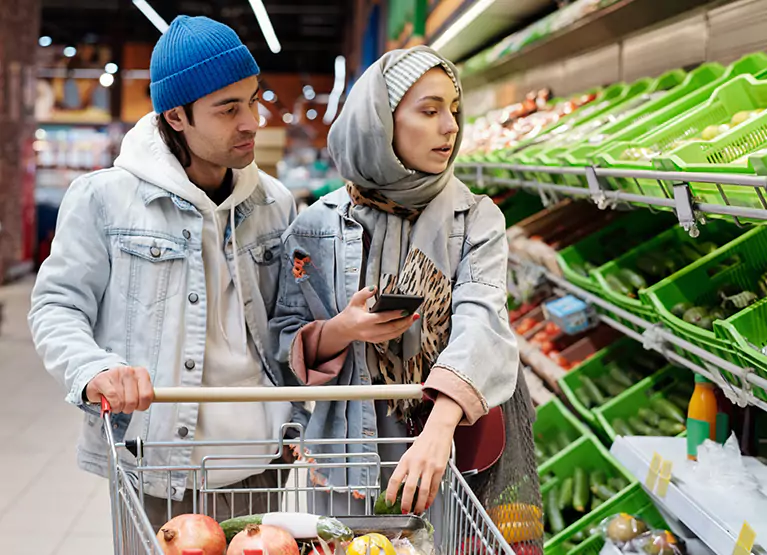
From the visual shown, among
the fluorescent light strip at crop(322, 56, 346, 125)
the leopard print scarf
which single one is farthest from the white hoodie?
the fluorescent light strip at crop(322, 56, 346, 125)

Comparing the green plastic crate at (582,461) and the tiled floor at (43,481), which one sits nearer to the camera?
the green plastic crate at (582,461)

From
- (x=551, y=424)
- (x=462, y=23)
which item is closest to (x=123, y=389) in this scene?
(x=551, y=424)

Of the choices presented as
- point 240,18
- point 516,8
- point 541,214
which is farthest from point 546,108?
point 240,18

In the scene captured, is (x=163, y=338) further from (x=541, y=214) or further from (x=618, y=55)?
(x=618, y=55)

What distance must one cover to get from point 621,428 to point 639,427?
2.2 inches

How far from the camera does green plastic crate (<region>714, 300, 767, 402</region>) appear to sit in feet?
6.03

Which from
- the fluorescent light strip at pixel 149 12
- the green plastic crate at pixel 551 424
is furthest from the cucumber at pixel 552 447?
the fluorescent light strip at pixel 149 12

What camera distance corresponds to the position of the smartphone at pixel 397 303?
146 cm

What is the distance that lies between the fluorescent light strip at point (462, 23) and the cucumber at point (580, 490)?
2.49 meters

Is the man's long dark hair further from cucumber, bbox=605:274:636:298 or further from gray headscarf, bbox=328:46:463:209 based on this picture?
cucumber, bbox=605:274:636:298

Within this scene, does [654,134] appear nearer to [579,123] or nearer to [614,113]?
[614,113]

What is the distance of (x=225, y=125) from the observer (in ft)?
6.11

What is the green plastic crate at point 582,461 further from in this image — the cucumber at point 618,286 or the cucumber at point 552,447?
the cucumber at point 618,286

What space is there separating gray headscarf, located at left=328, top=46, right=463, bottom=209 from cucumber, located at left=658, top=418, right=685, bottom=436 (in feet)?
4.54
